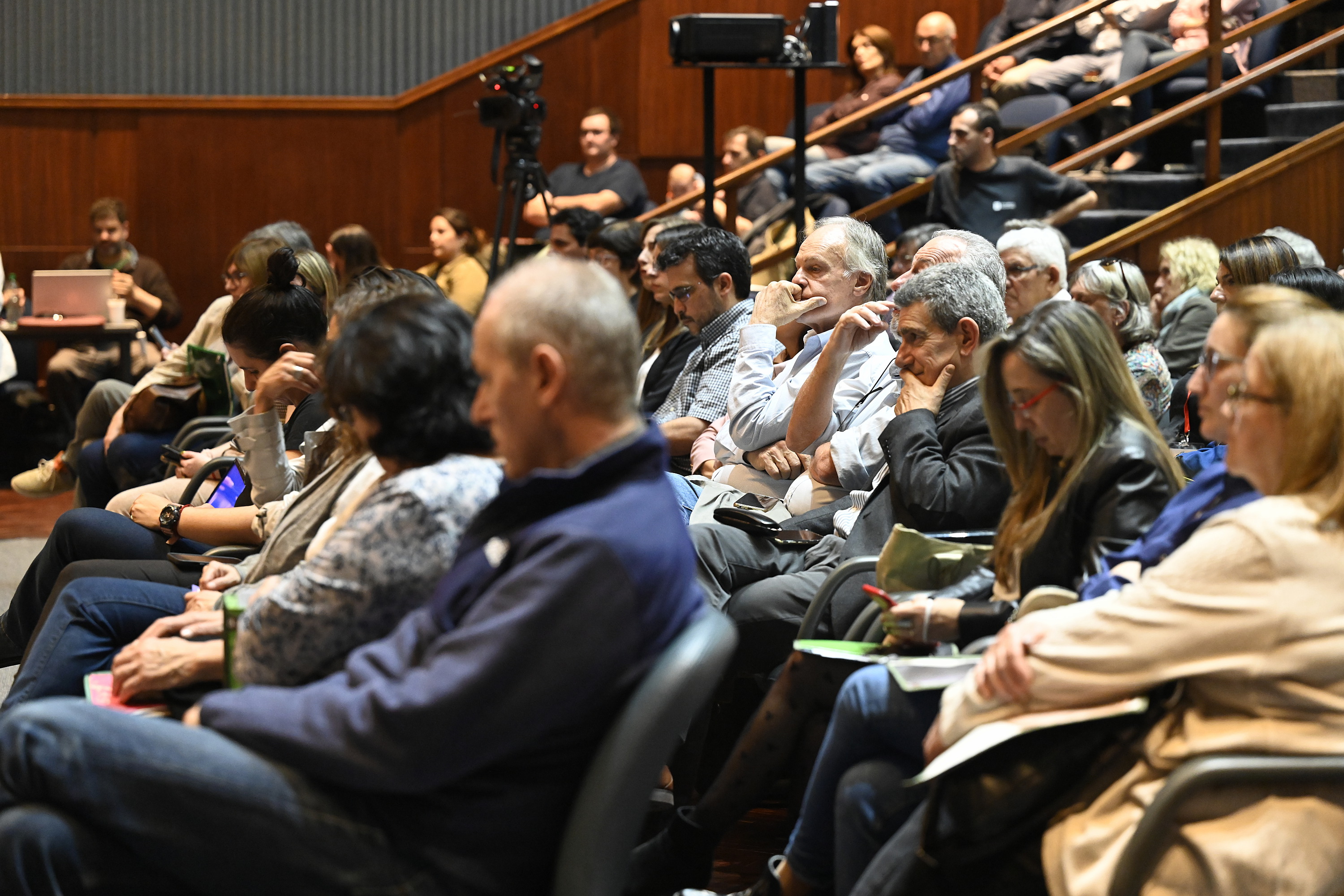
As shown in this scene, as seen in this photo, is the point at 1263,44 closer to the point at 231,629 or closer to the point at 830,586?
the point at 830,586

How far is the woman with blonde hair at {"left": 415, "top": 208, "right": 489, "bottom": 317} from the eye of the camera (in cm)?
639

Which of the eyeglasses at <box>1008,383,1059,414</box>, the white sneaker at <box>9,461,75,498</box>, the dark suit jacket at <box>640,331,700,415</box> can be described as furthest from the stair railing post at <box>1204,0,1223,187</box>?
the white sneaker at <box>9,461,75,498</box>

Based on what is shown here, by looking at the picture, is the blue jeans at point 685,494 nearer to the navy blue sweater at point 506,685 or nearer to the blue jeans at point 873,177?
the navy blue sweater at point 506,685

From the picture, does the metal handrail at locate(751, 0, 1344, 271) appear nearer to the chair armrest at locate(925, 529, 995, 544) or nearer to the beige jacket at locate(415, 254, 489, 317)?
the beige jacket at locate(415, 254, 489, 317)

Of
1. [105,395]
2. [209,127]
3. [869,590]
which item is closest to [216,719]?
[869,590]

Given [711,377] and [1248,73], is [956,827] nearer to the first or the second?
[711,377]

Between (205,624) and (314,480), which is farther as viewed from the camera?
(314,480)

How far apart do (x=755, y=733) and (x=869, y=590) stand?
359 millimetres

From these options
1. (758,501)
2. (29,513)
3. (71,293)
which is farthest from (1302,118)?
(29,513)

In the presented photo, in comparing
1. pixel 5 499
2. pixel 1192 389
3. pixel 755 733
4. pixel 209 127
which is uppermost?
pixel 209 127

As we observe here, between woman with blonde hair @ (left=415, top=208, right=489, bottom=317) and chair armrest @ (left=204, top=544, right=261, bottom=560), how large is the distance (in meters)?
3.90

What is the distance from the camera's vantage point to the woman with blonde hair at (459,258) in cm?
639

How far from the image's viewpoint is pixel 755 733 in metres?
2.04

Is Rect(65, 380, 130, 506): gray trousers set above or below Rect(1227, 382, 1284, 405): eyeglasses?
below
